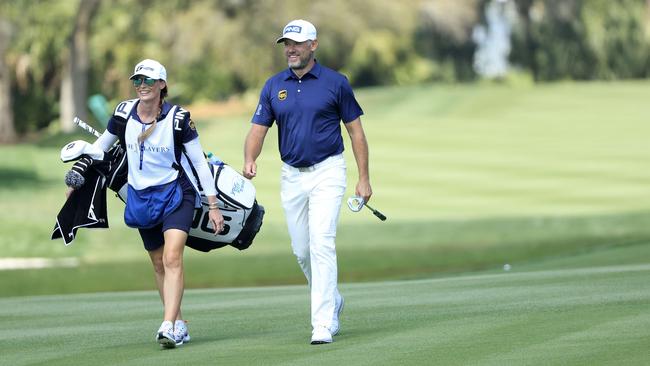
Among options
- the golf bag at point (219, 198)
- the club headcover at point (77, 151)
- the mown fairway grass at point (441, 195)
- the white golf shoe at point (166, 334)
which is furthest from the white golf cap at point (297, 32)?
the mown fairway grass at point (441, 195)

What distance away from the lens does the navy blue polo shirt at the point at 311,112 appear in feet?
34.1

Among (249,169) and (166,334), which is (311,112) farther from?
(166,334)

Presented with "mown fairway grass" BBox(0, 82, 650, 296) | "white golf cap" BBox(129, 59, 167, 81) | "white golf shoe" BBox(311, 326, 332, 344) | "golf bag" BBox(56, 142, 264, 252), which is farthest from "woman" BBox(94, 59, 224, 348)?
"mown fairway grass" BBox(0, 82, 650, 296)

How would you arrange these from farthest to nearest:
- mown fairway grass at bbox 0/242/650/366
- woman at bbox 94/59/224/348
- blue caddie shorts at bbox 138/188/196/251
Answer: blue caddie shorts at bbox 138/188/196/251, woman at bbox 94/59/224/348, mown fairway grass at bbox 0/242/650/366

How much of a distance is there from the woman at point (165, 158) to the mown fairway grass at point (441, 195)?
37.7 feet

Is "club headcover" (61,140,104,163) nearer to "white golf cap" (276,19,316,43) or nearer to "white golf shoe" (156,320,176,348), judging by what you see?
"white golf shoe" (156,320,176,348)

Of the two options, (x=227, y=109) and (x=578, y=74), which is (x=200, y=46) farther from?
(x=578, y=74)

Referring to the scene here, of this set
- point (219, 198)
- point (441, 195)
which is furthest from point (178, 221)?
point (441, 195)

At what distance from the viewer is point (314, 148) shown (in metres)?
10.4

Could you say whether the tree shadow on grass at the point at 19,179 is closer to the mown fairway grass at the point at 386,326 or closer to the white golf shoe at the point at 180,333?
the mown fairway grass at the point at 386,326

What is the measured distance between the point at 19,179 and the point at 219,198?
82.9ft

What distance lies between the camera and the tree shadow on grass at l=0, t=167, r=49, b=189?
1357 inches

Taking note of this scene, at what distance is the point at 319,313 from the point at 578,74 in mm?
45863

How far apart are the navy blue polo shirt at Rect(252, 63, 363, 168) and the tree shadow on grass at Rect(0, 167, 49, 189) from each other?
968 inches
